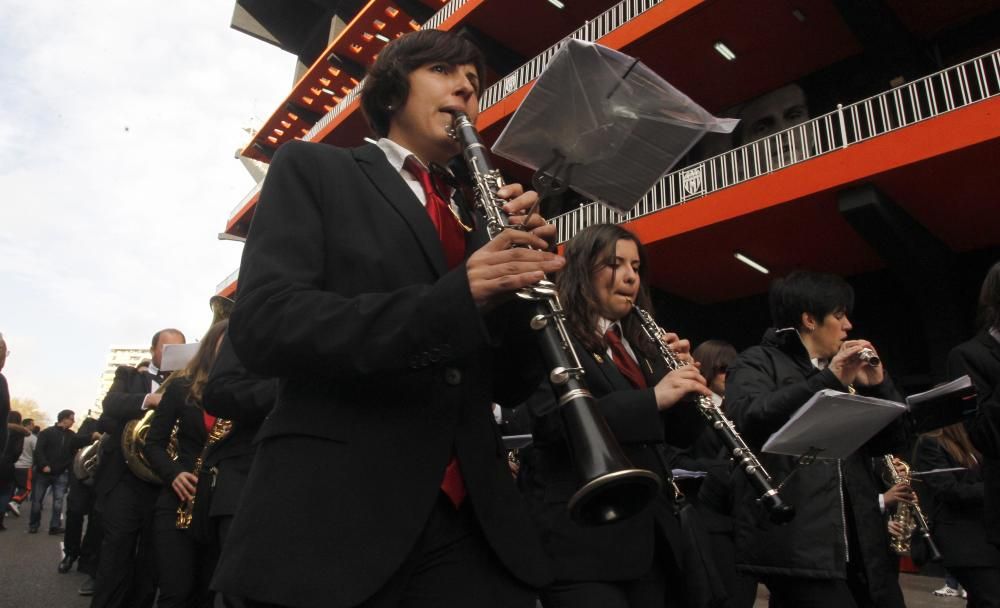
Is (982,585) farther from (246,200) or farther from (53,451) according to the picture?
(246,200)

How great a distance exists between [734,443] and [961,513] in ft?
8.40

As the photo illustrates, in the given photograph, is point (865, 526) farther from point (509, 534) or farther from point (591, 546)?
point (509, 534)

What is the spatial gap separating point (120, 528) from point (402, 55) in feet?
12.2

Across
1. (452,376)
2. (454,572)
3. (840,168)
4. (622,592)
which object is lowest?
(622,592)

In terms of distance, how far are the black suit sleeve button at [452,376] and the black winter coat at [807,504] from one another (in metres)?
1.70

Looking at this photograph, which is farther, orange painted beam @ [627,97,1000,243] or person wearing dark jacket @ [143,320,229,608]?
orange painted beam @ [627,97,1000,243]

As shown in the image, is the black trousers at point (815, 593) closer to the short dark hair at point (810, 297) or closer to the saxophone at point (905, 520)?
the short dark hair at point (810, 297)

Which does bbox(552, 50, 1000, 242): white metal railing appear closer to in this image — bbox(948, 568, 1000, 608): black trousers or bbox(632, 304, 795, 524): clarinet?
bbox(948, 568, 1000, 608): black trousers

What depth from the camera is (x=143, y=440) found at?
13.1 feet

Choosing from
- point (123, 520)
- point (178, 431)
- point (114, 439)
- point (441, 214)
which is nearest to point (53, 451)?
point (114, 439)

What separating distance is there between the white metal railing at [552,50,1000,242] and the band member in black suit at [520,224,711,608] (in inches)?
275

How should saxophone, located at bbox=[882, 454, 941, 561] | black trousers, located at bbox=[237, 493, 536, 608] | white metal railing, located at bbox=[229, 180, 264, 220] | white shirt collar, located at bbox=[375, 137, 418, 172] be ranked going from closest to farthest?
1. black trousers, located at bbox=[237, 493, 536, 608]
2. white shirt collar, located at bbox=[375, 137, 418, 172]
3. saxophone, located at bbox=[882, 454, 941, 561]
4. white metal railing, located at bbox=[229, 180, 264, 220]

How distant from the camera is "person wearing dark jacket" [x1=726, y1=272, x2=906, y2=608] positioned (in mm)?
2410

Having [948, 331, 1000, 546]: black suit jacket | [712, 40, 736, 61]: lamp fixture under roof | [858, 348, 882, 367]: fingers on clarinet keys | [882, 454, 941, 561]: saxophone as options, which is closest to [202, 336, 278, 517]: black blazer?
[858, 348, 882, 367]: fingers on clarinet keys
